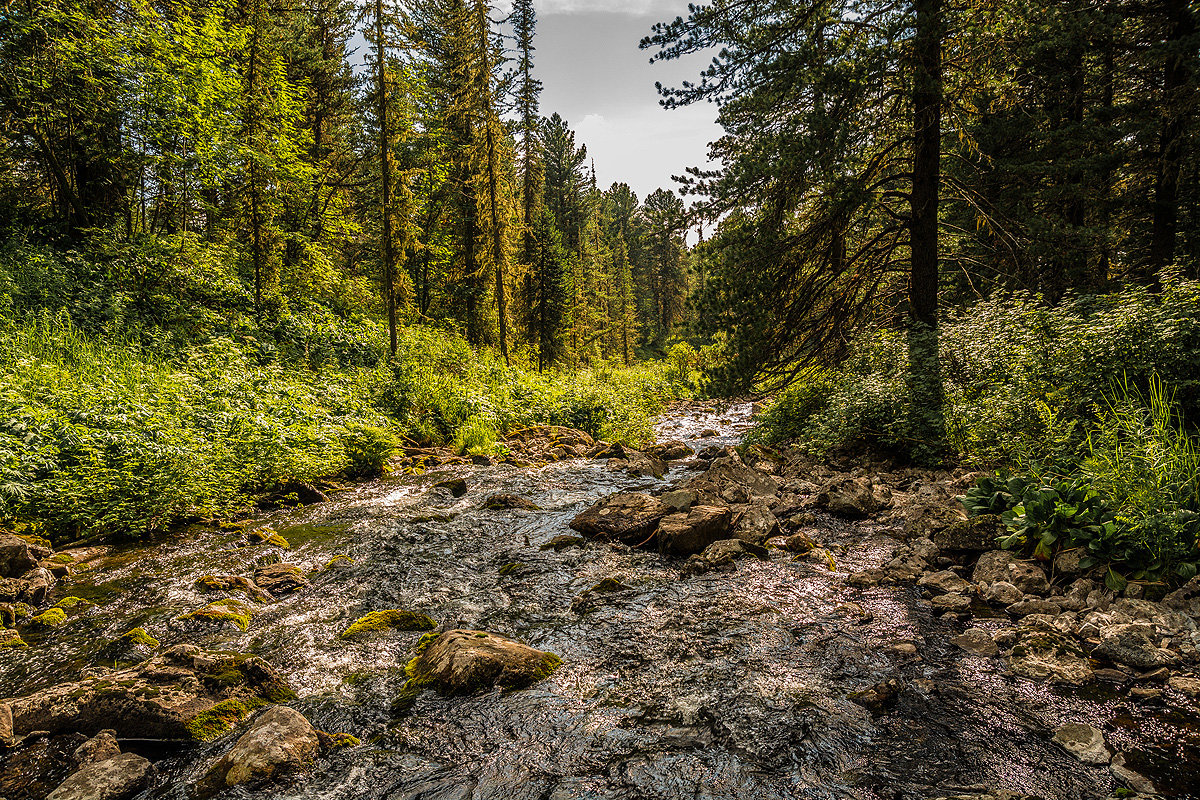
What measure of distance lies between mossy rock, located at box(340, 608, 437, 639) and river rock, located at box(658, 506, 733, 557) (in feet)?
10.0

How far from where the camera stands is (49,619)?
497cm

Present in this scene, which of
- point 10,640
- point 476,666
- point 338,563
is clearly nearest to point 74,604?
point 10,640

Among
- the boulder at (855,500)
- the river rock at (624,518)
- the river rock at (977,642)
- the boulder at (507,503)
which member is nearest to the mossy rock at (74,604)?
the boulder at (507,503)

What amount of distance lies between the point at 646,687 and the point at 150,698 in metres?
3.61

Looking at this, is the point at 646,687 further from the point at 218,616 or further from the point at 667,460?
the point at 667,460

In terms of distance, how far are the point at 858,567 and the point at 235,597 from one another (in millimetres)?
7063

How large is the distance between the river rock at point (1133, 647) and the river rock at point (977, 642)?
611 mm

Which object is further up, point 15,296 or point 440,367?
point 15,296

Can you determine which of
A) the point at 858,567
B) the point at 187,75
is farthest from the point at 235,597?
the point at 187,75

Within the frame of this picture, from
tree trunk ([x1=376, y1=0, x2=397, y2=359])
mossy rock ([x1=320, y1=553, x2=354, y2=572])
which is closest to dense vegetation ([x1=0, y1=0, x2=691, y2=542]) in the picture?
tree trunk ([x1=376, y1=0, x2=397, y2=359])

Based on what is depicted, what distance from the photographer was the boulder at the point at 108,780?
9.63 ft

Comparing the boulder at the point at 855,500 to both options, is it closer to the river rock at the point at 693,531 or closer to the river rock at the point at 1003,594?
the river rock at the point at 693,531

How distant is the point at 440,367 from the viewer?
20.4 meters

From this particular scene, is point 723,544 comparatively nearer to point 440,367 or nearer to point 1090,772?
point 1090,772
